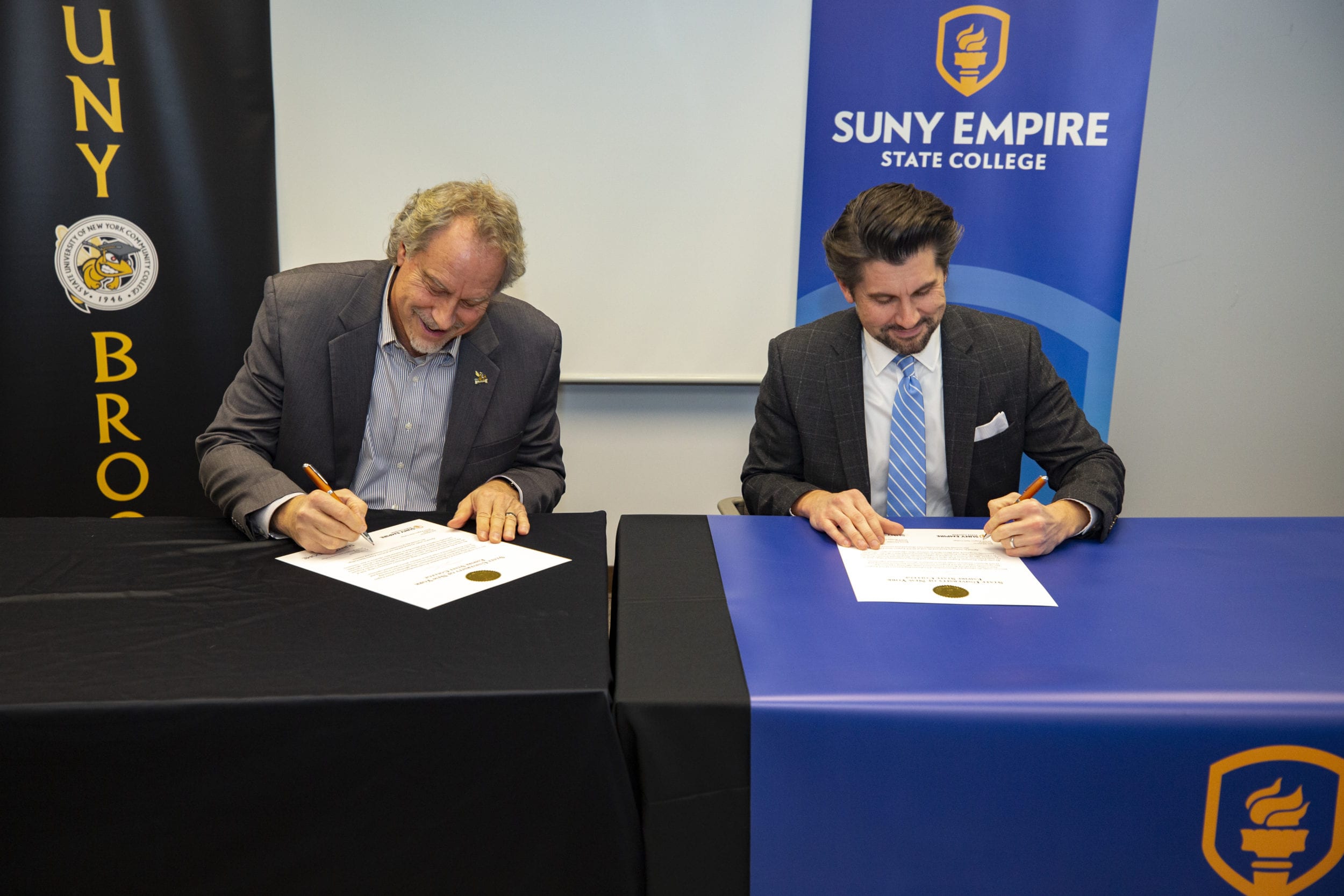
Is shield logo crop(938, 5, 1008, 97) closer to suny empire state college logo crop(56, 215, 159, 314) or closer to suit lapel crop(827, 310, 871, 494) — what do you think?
suit lapel crop(827, 310, 871, 494)

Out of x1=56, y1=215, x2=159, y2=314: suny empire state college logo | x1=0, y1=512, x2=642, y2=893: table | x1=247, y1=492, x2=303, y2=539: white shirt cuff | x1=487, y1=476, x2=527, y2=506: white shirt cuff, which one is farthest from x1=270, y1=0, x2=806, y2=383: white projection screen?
x1=0, y1=512, x2=642, y2=893: table

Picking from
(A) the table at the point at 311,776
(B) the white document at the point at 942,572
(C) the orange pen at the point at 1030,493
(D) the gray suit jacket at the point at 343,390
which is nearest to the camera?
(A) the table at the point at 311,776

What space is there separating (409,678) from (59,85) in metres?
2.71

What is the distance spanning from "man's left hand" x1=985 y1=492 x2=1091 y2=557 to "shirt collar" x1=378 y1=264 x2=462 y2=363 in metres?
1.18

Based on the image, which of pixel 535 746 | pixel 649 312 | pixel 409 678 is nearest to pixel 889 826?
pixel 535 746

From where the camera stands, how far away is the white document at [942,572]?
1273mm

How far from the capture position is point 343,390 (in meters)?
1.93

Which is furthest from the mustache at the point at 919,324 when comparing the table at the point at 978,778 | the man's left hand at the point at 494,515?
the table at the point at 978,778

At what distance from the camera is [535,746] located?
38.7 inches

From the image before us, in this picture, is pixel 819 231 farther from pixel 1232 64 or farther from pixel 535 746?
pixel 535 746

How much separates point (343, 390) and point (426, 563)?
2.29 feet

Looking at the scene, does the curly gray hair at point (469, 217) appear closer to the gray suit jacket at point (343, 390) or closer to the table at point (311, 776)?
the gray suit jacket at point (343, 390)

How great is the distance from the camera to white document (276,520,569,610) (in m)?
1.28

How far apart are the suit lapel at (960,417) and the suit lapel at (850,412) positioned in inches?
7.2
